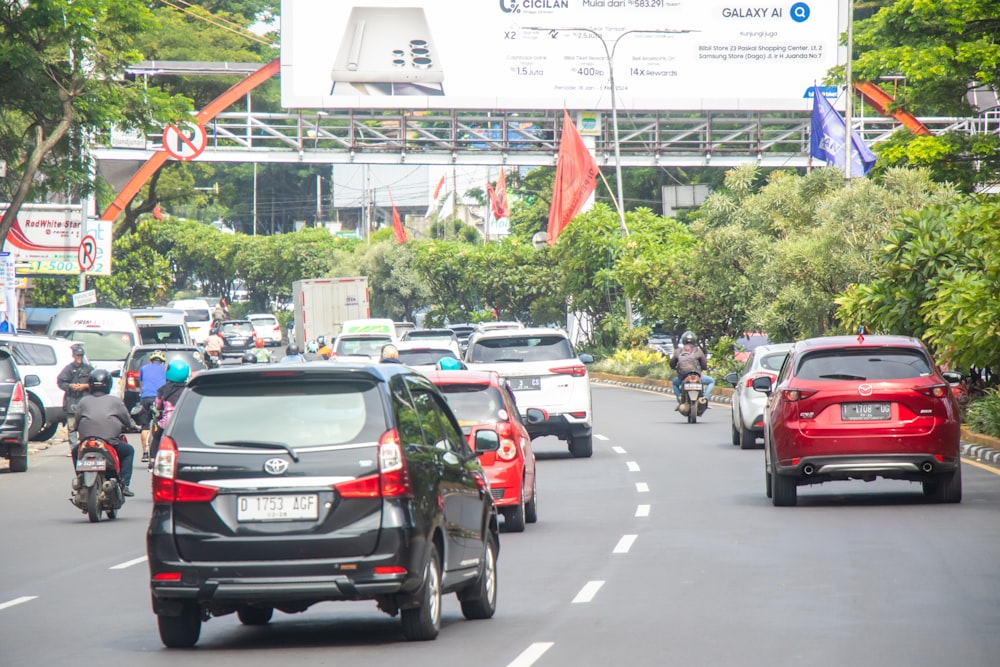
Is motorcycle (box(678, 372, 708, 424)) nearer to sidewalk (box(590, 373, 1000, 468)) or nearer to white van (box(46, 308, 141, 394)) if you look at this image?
sidewalk (box(590, 373, 1000, 468))

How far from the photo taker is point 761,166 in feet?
198

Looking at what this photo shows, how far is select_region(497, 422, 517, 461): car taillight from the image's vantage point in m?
15.0

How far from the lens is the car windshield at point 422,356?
27938 mm

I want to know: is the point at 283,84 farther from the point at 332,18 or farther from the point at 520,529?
the point at 520,529

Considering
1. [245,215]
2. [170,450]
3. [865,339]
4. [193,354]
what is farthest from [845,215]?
[245,215]

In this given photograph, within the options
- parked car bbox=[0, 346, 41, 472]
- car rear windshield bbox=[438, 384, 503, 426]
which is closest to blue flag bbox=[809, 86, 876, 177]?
parked car bbox=[0, 346, 41, 472]

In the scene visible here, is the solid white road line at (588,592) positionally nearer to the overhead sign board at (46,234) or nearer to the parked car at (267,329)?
the overhead sign board at (46,234)

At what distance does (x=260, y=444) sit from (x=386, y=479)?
0.71m

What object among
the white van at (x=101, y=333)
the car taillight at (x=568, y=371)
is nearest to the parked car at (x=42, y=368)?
the white van at (x=101, y=333)

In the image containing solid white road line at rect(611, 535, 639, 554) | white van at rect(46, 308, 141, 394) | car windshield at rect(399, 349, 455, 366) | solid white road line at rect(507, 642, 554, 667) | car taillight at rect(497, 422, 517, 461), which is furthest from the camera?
white van at rect(46, 308, 141, 394)

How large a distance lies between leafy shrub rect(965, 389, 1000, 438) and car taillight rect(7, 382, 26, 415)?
13.8 meters

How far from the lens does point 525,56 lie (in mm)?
55625

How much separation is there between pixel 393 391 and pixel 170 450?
4.10 feet

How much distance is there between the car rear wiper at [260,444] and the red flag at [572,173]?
1638 inches
